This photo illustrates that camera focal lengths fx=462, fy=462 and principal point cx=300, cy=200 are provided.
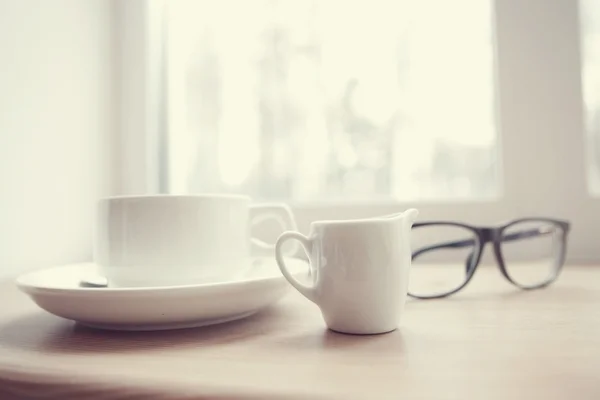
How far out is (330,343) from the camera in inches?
13.0

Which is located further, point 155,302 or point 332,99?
point 332,99

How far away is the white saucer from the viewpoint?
1.06ft

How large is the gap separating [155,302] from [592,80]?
81 cm

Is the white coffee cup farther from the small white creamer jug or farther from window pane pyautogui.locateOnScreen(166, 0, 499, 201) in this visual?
window pane pyautogui.locateOnScreen(166, 0, 499, 201)

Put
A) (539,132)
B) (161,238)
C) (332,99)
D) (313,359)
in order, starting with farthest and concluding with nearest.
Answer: (332,99) → (539,132) → (161,238) → (313,359)

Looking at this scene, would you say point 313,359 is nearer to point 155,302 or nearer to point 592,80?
point 155,302

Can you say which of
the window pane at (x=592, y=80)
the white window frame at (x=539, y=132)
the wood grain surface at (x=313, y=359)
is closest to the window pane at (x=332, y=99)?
the white window frame at (x=539, y=132)

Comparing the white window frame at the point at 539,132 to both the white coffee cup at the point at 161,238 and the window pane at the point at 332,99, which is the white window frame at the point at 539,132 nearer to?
the window pane at the point at 332,99

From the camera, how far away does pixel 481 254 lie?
1.88 feet

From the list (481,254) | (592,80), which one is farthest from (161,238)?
(592,80)

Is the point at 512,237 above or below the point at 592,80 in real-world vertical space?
below

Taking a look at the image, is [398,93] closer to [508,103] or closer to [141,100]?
[508,103]

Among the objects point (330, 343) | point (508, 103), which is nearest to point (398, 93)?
point (508, 103)

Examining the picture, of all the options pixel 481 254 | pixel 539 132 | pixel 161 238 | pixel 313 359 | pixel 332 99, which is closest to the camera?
pixel 313 359
